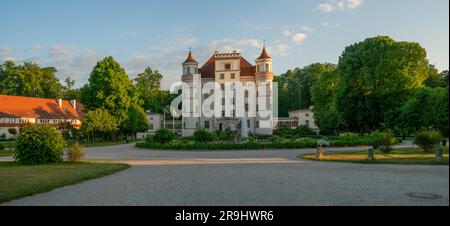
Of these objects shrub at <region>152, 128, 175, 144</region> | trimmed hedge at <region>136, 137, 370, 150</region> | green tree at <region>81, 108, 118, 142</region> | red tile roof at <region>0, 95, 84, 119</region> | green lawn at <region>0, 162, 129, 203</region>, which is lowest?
green lawn at <region>0, 162, 129, 203</region>

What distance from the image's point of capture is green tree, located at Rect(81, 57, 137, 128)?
4444cm

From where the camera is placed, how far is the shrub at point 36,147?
16812 millimetres

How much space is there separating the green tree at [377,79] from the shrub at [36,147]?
27.9m

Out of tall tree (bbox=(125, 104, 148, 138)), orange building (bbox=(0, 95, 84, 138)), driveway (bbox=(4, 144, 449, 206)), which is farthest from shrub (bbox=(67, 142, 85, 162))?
orange building (bbox=(0, 95, 84, 138))

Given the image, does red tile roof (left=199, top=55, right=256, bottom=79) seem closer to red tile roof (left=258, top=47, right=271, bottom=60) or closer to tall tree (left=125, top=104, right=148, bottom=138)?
red tile roof (left=258, top=47, right=271, bottom=60)

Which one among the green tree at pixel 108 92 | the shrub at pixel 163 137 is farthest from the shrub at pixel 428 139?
the green tree at pixel 108 92

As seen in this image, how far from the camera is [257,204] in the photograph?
7.18 metres

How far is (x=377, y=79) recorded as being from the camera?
3259 centimetres

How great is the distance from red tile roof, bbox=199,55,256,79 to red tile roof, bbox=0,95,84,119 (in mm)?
30108

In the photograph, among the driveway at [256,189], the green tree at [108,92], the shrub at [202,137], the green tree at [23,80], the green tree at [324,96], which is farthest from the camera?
the green tree at [23,80]

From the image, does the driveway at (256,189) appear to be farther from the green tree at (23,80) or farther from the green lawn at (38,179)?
the green tree at (23,80)

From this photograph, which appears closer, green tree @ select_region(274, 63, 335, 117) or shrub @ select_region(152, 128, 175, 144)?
shrub @ select_region(152, 128, 175, 144)
